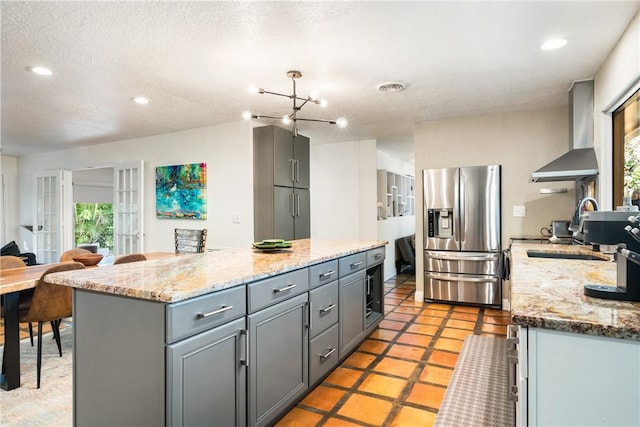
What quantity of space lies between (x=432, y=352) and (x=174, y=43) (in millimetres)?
3016

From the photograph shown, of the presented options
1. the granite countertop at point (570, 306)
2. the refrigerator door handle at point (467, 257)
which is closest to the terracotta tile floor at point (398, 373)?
the refrigerator door handle at point (467, 257)

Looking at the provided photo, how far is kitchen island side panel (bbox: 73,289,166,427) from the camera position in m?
1.35

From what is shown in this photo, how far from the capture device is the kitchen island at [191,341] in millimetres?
1353

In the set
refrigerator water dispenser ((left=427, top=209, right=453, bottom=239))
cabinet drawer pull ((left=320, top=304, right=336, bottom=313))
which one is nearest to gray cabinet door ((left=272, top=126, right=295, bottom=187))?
refrigerator water dispenser ((left=427, top=209, right=453, bottom=239))

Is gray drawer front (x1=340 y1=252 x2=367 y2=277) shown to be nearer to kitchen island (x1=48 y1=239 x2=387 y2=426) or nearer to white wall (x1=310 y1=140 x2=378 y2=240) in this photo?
kitchen island (x1=48 y1=239 x2=387 y2=426)

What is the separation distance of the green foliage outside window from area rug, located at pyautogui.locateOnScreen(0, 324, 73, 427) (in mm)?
6939

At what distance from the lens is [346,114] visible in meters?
4.19

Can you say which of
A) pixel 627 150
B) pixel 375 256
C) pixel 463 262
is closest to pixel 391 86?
pixel 375 256

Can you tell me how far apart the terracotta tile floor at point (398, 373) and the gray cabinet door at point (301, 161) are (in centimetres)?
203

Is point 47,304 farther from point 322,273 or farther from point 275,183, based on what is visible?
point 275,183

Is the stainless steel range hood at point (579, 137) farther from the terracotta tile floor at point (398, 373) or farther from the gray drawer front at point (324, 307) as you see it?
the gray drawer front at point (324, 307)

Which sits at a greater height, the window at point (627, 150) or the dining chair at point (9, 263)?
the window at point (627, 150)

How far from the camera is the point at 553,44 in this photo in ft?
8.00

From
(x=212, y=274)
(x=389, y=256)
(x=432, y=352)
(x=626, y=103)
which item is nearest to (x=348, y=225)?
(x=389, y=256)
